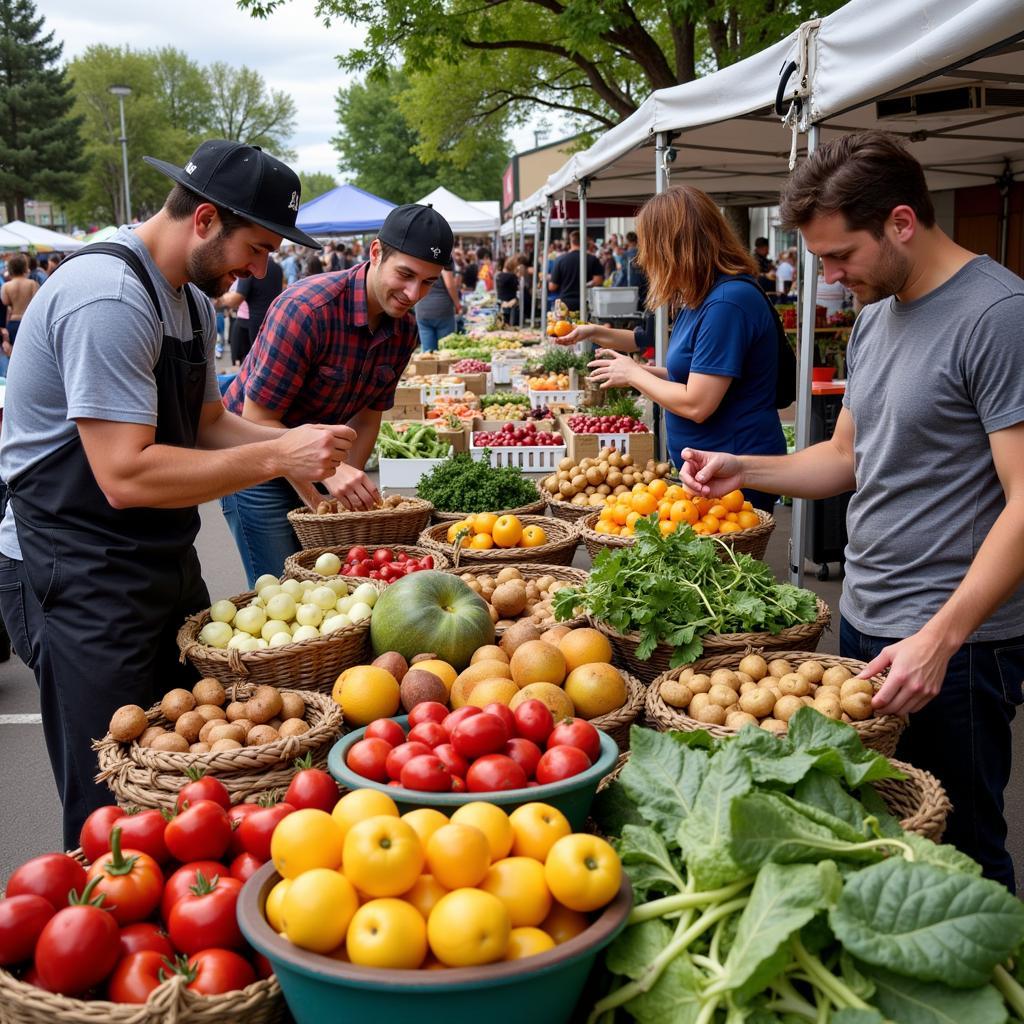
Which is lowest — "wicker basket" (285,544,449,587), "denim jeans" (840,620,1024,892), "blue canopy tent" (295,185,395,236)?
"denim jeans" (840,620,1024,892)

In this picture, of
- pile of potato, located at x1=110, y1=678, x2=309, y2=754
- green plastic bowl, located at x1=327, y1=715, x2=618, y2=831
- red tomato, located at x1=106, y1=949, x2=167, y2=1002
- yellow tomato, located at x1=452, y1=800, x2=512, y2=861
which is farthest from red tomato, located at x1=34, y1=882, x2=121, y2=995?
pile of potato, located at x1=110, y1=678, x2=309, y2=754

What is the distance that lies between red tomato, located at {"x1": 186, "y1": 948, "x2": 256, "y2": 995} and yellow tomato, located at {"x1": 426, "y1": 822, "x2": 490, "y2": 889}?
38 centimetres

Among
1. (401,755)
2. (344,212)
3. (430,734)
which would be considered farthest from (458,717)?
(344,212)

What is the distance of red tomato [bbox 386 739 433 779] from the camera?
1.86 m

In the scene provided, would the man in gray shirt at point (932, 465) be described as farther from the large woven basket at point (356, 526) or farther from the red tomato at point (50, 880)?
the large woven basket at point (356, 526)

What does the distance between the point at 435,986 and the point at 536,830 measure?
0.34 m

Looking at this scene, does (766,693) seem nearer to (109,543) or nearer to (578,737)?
(578,737)

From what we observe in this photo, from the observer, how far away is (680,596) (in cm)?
298

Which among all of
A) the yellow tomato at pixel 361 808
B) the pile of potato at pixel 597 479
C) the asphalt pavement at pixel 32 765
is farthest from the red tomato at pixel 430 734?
the pile of potato at pixel 597 479

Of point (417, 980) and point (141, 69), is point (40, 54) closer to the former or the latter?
point (141, 69)

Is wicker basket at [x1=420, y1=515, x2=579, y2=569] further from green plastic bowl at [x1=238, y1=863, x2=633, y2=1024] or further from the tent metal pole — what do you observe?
green plastic bowl at [x1=238, y1=863, x2=633, y2=1024]

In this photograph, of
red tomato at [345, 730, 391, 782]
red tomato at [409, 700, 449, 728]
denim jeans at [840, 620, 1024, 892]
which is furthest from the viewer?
denim jeans at [840, 620, 1024, 892]

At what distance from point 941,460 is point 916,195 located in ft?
2.06

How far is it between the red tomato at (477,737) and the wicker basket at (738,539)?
1838 millimetres
